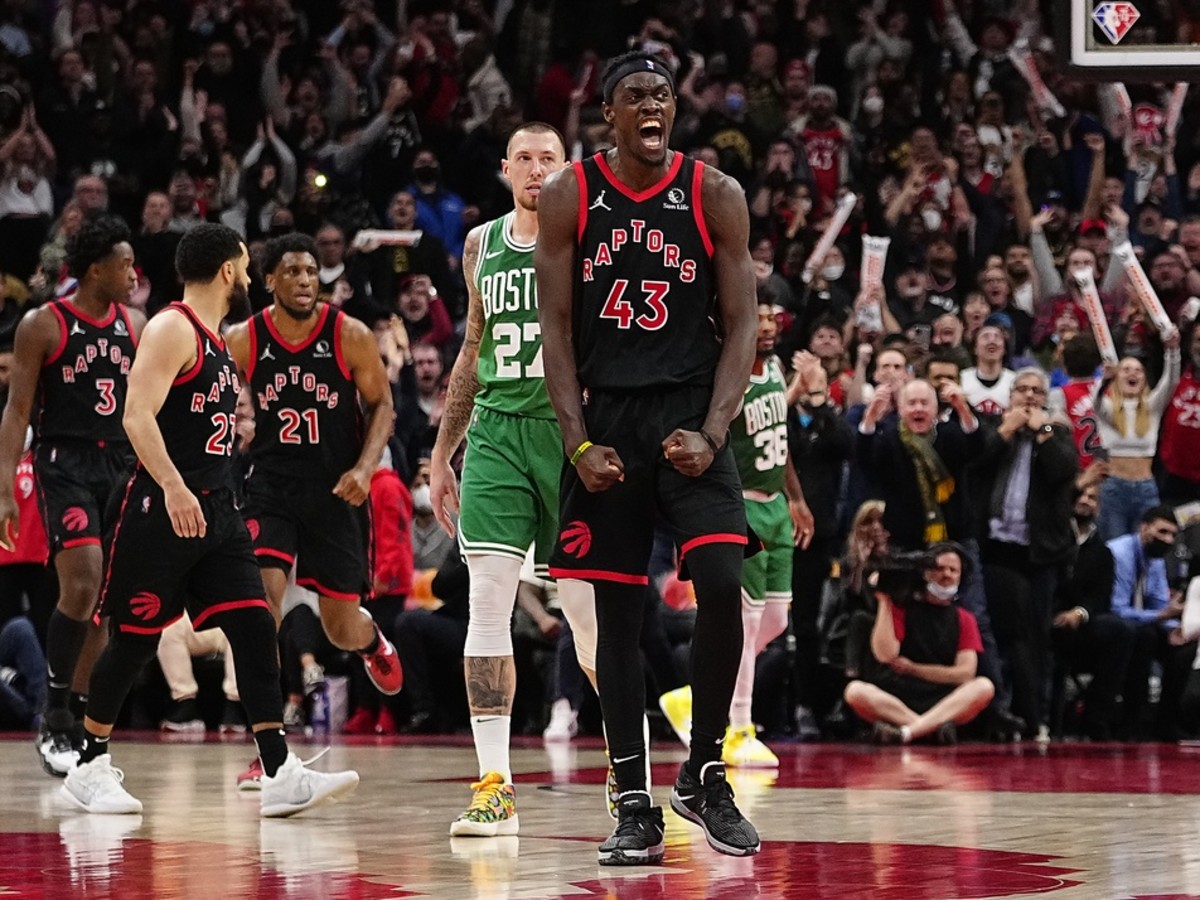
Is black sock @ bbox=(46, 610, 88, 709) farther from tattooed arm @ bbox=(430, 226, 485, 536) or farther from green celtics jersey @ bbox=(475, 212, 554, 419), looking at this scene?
green celtics jersey @ bbox=(475, 212, 554, 419)

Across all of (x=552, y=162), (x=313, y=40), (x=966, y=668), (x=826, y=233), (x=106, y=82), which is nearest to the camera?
(x=552, y=162)

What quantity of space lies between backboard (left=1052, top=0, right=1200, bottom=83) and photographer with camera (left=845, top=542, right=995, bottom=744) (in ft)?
20.1

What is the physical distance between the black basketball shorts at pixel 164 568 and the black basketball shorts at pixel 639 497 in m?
2.06

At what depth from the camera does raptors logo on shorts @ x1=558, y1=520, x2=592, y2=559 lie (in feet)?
19.5

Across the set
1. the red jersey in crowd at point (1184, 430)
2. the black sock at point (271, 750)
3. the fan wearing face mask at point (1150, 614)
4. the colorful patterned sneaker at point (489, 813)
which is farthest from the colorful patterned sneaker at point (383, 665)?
the red jersey in crowd at point (1184, 430)

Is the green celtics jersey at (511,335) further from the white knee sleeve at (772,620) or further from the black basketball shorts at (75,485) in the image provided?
the white knee sleeve at (772,620)

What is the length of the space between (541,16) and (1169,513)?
938cm

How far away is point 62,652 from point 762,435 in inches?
133

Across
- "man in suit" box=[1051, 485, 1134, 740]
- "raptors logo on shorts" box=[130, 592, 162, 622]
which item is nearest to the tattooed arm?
"raptors logo on shorts" box=[130, 592, 162, 622]

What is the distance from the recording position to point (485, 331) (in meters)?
7.19

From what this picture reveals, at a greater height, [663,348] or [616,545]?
[663,348]

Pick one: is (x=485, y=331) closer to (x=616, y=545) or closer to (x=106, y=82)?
(x=616, y=545)

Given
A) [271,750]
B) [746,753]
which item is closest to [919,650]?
[746,753]

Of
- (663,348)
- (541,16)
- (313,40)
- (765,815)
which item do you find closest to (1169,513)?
(765,815)
